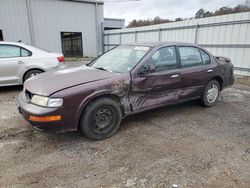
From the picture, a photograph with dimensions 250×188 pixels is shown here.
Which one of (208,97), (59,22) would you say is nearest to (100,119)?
(208,97)

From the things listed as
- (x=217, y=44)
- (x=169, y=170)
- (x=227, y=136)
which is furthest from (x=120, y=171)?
(x=217, y=44)

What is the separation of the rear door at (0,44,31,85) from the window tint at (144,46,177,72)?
3958 millimetres

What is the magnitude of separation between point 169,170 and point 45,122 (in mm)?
1744

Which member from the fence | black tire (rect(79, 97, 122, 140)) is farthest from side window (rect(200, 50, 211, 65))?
the fence

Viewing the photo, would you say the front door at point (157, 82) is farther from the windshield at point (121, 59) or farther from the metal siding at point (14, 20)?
the metal siding at point (14, 20)

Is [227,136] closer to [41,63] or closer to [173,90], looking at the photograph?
[173,90]

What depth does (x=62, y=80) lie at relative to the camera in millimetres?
3354

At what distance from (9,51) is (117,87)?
163 inches

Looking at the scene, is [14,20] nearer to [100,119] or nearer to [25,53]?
[25,53]

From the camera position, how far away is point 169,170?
8.78 ft

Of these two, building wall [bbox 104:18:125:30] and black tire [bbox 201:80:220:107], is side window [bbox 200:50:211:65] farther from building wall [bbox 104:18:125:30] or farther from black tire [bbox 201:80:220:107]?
building wall [bbox 104:18:125:30]

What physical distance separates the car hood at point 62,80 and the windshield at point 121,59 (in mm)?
265

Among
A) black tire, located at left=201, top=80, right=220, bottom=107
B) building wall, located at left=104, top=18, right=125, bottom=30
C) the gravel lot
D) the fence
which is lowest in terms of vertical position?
the gravel lot

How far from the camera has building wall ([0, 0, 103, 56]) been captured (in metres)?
13.7
